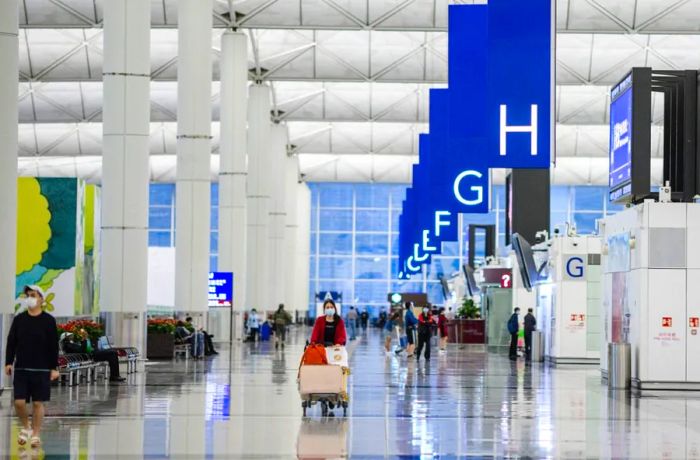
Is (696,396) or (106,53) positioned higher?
(106,53)

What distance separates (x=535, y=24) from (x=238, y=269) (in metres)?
32.6

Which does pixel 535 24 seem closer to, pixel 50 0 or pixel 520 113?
pixel 520 113

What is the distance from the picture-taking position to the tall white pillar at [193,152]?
36500mm

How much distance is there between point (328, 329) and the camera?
59.6ft

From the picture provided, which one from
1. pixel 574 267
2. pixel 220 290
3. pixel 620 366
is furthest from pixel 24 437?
pixel 220 290

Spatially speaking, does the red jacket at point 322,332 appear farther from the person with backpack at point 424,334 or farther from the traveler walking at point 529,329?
the traveler walking at point 529,329

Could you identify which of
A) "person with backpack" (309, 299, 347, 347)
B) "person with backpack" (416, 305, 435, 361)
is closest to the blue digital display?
"person with backpack" (416, 305, 435, 361)

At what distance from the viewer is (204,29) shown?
120 feet

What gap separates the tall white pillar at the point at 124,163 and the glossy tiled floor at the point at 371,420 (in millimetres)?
2113

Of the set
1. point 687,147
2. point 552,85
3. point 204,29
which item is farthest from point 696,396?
point 204,29

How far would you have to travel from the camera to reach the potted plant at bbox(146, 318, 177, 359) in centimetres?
3431

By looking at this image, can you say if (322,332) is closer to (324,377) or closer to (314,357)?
(314,357)

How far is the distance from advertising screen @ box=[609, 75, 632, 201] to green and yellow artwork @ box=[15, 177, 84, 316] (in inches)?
755

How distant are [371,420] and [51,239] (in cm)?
2484
